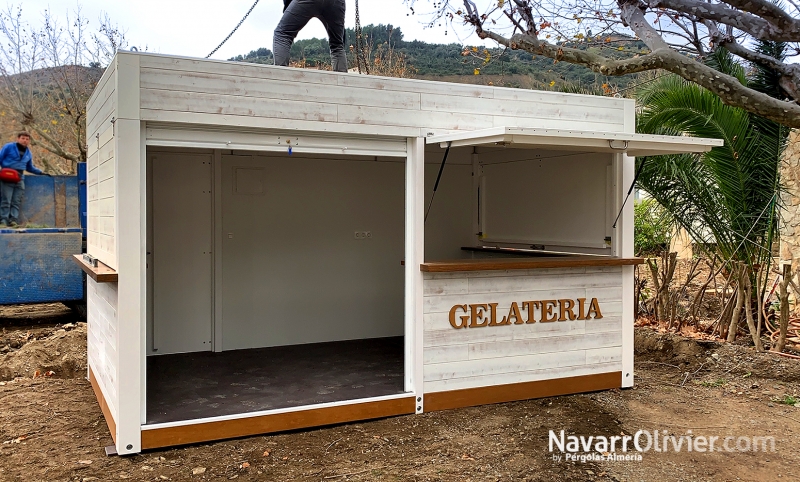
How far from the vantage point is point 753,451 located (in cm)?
510

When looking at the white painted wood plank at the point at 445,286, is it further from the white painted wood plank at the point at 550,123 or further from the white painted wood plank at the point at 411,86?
the white painted wood plank at the point at 411,86

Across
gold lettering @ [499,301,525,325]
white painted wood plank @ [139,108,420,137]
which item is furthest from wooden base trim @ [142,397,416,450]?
white painted wood plank @ [139,108,420,137]

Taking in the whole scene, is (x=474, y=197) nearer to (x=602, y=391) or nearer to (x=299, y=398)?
(x=602, y=391)

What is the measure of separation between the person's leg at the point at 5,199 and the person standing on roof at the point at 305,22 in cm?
529

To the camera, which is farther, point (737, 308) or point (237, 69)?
point (737, 308)

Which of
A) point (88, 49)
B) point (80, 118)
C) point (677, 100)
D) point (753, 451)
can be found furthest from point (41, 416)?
point (88, 49)

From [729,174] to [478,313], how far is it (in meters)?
3.89

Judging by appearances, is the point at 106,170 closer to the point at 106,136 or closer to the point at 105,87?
the point at 106,136

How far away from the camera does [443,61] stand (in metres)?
20.5

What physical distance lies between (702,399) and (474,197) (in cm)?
353

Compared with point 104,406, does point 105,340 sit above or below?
above

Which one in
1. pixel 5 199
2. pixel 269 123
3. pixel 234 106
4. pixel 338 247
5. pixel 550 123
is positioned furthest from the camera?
pixel 5 199

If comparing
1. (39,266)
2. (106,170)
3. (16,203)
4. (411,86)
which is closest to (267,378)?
(106,170)

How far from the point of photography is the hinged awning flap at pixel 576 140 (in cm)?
512
